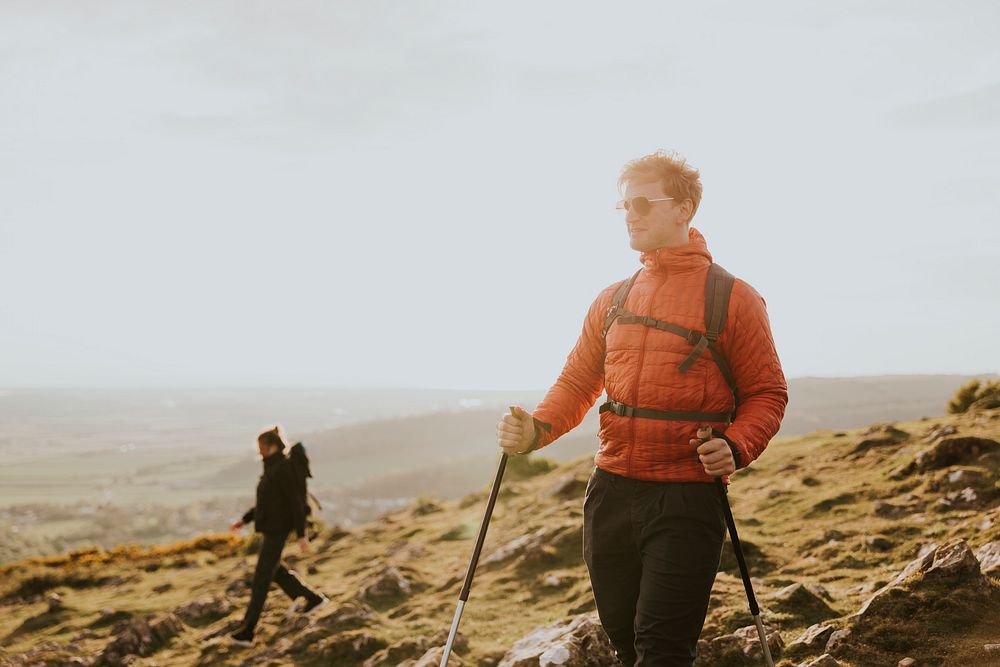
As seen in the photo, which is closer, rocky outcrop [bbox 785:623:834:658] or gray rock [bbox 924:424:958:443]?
rocky outcrop [bbox 785:623:834:658]

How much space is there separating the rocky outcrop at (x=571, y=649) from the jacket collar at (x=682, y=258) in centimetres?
352

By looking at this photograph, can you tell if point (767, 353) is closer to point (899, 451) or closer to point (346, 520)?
point (899, 451)

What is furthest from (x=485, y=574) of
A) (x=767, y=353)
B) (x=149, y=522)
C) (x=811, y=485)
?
(x=149, y=522)

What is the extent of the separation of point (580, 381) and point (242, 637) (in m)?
8.01

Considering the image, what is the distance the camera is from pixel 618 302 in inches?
150

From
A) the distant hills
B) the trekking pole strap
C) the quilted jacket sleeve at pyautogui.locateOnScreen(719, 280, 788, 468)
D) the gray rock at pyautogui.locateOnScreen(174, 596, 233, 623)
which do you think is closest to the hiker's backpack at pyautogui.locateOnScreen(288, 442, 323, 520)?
the gray rock at pyautogui.locateOnScreen(174, 596, 233, 623)

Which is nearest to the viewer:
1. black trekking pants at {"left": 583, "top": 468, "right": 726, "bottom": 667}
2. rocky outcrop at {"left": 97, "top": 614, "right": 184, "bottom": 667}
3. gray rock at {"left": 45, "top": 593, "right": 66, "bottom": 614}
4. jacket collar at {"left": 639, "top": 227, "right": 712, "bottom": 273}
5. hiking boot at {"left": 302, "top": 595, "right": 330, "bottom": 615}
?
black trekking pants at {"left": 583, "top": 468, "right": 726, "bottom": 667}

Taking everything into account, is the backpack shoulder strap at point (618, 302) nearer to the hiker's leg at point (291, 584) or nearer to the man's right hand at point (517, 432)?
the man's right hand at point (517, 432)

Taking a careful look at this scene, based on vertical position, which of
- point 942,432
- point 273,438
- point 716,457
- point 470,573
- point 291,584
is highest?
point 716,457

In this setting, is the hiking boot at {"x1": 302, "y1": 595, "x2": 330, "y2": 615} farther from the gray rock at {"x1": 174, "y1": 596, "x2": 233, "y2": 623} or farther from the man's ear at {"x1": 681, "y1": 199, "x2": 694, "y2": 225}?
the man's ear at {"x1": 681, "y1": 199, "x2": 694, "y2": 225}

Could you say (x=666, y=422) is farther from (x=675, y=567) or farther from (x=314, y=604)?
(x=314, y=604)

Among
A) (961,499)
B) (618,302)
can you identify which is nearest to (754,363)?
(618,302)

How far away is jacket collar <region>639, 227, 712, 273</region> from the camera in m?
3.61

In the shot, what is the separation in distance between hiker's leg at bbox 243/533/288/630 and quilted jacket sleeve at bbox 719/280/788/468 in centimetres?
808
